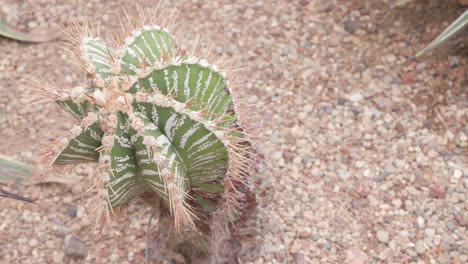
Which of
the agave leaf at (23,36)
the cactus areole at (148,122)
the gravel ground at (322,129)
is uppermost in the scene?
the cactus areole at (148,122)

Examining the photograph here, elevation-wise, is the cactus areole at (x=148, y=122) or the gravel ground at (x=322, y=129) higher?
the cactus areole at (x=148, y=122)

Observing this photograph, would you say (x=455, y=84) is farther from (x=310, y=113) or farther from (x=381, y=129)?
(x=310, y=113)

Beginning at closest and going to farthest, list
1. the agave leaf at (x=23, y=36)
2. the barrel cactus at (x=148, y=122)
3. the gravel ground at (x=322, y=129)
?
the barrel cactus at (x=148, y=122), the gravel ground at (x=322, y=129), the agave leaf at (x=23, y=36)

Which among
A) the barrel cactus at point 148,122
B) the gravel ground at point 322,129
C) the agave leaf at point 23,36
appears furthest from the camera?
the agave leaf at point 23,36

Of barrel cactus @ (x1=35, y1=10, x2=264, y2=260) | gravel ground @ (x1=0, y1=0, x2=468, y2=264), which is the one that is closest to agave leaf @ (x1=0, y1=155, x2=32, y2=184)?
gravel ground @ (x1=0, y1=0, x2=468, y2=264)

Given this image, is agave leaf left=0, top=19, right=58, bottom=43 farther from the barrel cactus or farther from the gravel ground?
the barrel cactus

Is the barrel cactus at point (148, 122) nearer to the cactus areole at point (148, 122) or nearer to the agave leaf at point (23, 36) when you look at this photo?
the cactus areole at point (148, 122)

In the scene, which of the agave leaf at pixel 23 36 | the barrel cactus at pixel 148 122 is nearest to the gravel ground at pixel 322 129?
the agave leaf at pixel 23 36
